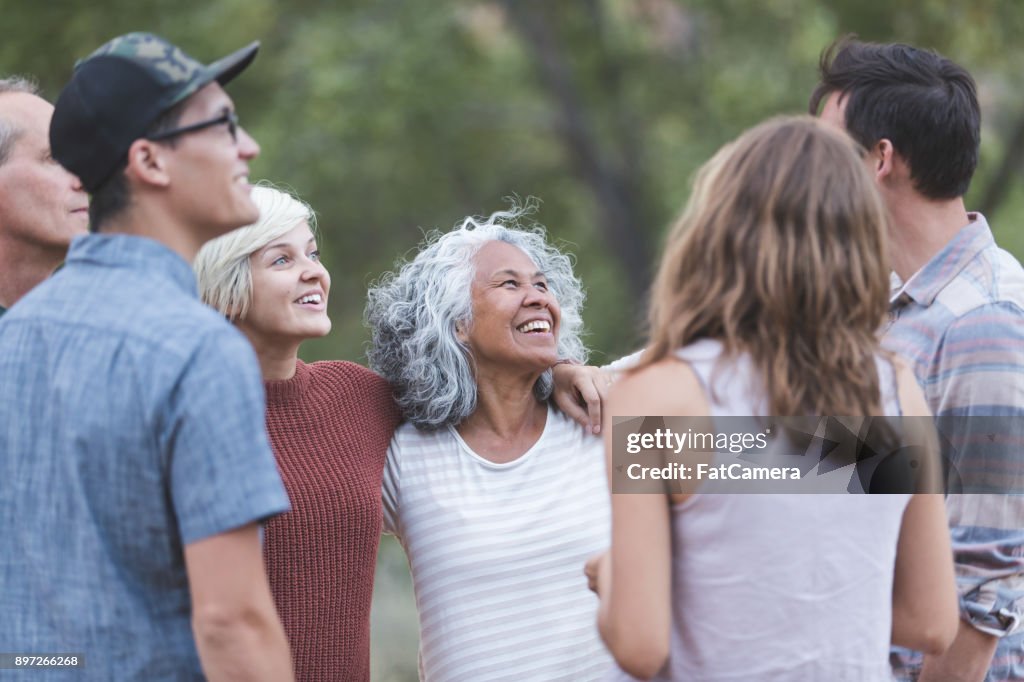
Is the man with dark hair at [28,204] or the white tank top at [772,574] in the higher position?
the man with dark hair at [28,204]

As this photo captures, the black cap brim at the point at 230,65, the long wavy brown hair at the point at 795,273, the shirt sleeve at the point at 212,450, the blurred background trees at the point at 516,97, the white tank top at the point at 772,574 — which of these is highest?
the blurred background trees at the point at 516,97

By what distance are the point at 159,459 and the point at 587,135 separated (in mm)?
10321

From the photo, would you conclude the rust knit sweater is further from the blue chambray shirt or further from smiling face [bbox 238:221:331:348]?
the blue chambray shirt

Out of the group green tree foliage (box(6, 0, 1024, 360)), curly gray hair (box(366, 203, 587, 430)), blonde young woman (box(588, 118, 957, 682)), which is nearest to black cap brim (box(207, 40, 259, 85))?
blonde young woman (box(588, 118, 957, 682))

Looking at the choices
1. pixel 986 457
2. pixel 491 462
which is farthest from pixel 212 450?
pixel 986 457

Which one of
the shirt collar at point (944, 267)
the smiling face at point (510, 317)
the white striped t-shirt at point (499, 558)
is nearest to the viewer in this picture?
the shirt collar at point (944, 267)

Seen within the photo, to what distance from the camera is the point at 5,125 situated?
295cm

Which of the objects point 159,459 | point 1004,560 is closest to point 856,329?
point 1004,560

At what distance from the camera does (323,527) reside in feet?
9.01

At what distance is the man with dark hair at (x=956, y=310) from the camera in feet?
7.90

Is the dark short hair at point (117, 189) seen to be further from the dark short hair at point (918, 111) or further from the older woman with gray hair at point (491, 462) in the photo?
the dark short hair at point (918, 111)

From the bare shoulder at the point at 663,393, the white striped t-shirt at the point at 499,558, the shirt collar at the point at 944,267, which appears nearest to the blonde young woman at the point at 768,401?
the bare shoulder at the point at 663,393

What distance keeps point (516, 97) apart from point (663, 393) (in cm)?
1083

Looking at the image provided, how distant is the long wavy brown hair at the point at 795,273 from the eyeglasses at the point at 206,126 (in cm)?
78
